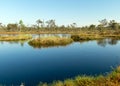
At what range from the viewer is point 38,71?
17.4 metres

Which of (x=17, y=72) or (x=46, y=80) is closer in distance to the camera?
(x=46, y=80)

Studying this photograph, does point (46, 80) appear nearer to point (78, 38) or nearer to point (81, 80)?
point (81, 80)

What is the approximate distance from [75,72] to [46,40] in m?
25.2

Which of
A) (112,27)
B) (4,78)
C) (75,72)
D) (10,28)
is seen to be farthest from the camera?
(10,28)

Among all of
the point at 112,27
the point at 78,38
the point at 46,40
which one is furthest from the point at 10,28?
the point at 46,40

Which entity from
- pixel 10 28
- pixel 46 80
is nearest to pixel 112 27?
pixel 10 28

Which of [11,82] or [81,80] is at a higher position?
[81,80]

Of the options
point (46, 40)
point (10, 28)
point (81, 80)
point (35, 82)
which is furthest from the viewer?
point (10, 28)

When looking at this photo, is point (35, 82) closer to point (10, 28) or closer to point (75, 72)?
point (75, 72)

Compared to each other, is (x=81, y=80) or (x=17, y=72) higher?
(x=81, y=80)

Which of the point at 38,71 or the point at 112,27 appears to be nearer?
the point at 38,71

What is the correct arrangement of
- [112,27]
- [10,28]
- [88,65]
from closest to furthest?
[88,65] → [112,27] → [10,28]

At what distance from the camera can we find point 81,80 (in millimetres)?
10922

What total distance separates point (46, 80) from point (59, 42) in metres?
27.3
